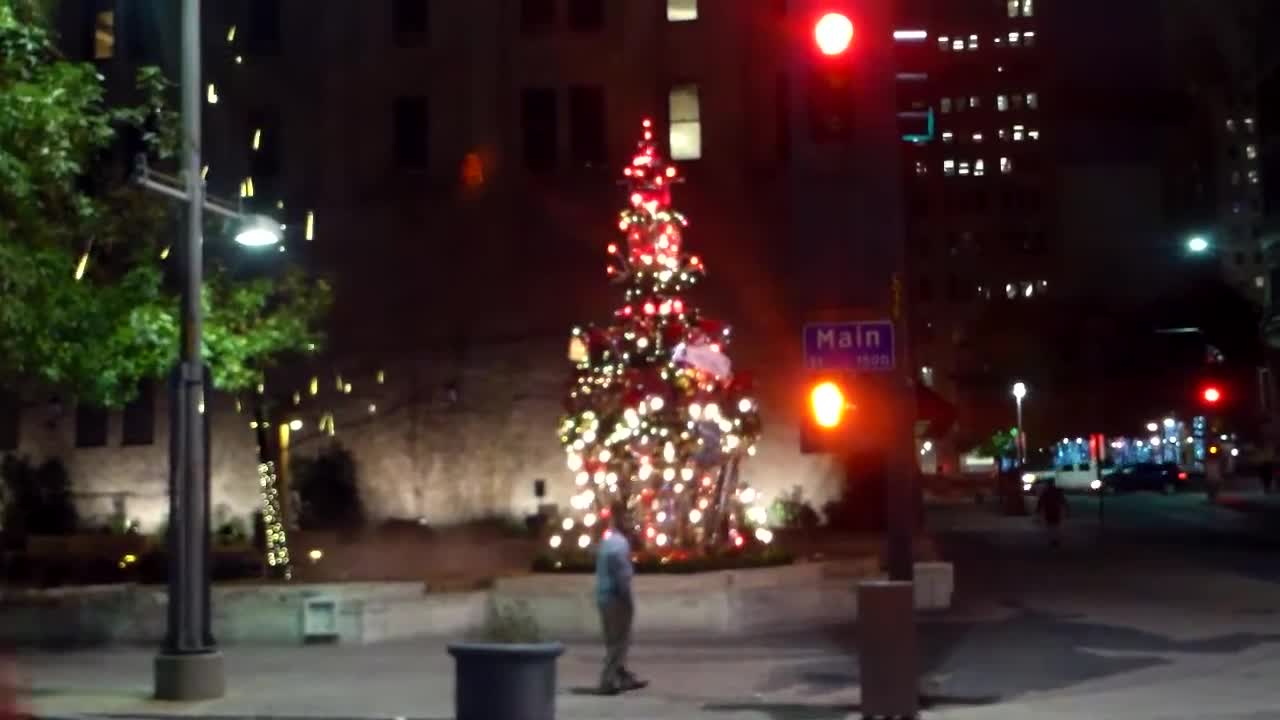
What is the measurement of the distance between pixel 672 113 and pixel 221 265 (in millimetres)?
12720

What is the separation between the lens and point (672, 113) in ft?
107

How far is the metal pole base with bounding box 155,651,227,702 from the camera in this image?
15.9 meters

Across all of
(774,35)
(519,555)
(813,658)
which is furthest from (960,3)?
(813,658)

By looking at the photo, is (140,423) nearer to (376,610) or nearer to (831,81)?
(376,610)

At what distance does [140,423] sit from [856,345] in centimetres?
2221

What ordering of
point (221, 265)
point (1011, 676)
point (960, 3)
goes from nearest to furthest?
point (1011, 676) < point (221, 265) < point (960, 3)

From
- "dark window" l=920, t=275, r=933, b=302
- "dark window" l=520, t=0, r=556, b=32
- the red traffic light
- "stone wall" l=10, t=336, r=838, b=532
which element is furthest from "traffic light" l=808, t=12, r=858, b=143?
"dark window" l=920, t=275, r=933, b=302

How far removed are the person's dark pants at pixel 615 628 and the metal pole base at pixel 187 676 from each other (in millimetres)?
3740

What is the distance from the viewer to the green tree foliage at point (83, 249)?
644 inches

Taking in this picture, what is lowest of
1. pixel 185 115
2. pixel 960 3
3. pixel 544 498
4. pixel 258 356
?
pixel 544 498

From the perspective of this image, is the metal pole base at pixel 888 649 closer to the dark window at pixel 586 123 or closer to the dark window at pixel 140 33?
the dark window at pixel 586 123

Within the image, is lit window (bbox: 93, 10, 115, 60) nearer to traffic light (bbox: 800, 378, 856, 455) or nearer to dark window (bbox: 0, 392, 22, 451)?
dark window (bbox: 0, 392, 22, 451)

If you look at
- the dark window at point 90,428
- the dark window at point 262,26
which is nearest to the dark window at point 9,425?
the dark window at point 90,428

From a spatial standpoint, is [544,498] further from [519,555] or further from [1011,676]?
[1011,676]
